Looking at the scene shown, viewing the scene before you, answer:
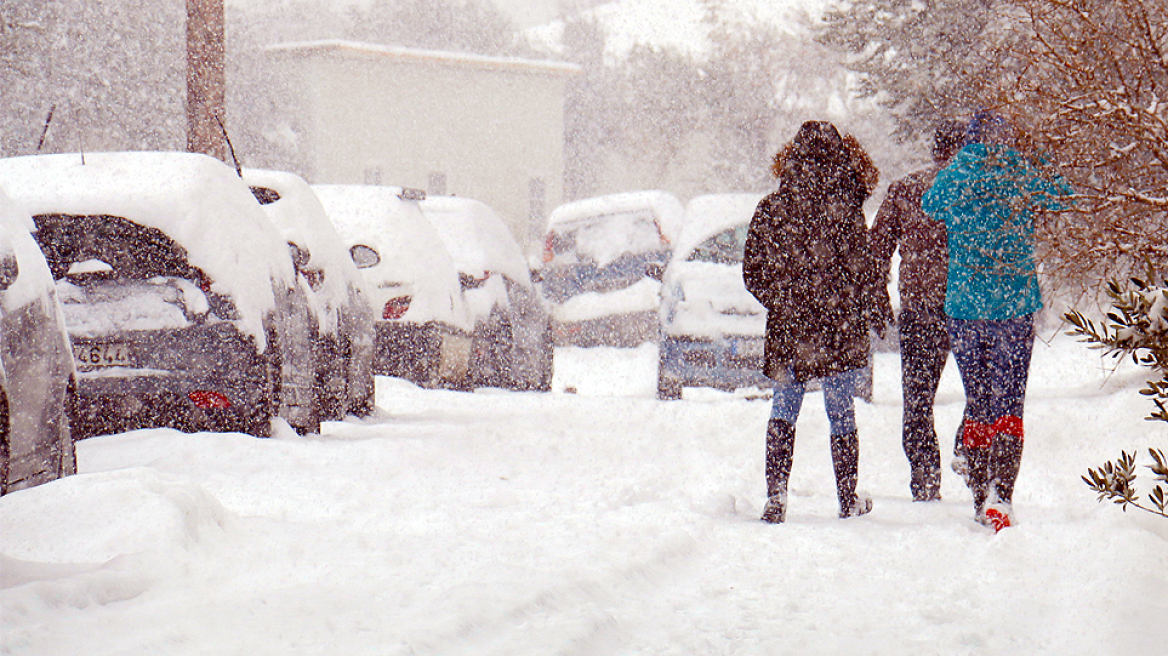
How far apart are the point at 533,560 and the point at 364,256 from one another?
6210mm

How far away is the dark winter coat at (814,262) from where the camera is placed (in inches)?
219

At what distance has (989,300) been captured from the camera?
543 centimetres

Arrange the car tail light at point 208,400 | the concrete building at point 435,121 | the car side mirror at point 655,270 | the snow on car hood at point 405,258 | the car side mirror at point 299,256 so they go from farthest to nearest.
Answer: the concrete building at point 435,121
the car side mirror at point 655,270
the snow on car hood at point 405,258
the car side mirror at point 299,256
the car tail light at point 208,400

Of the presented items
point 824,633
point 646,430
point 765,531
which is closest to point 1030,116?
point 765,531

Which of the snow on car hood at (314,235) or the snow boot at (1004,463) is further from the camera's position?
the snow on car hood at (314,235)

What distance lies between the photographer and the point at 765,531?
5379 millimetres

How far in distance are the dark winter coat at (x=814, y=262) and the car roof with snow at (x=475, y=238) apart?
588 cm

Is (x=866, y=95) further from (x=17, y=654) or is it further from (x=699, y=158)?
(x=699, y=158)

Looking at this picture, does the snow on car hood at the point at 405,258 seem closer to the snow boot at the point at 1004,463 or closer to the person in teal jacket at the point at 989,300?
the person in teal jacket at the point at 989,300

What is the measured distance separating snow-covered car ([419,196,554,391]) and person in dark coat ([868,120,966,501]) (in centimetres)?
535

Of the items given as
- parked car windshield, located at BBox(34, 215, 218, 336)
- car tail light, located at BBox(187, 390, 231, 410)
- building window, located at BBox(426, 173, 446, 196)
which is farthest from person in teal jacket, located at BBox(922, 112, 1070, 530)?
building window, located at BBox(426, 173, 446, 196)

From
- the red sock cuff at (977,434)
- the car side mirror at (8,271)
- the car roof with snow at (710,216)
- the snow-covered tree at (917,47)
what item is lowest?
the red sock cuff at (977,434)

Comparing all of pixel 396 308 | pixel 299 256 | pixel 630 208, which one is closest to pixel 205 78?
pixel 396 308

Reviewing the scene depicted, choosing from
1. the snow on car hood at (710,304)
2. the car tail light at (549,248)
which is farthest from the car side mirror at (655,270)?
the snow on car hood at (710,304)
